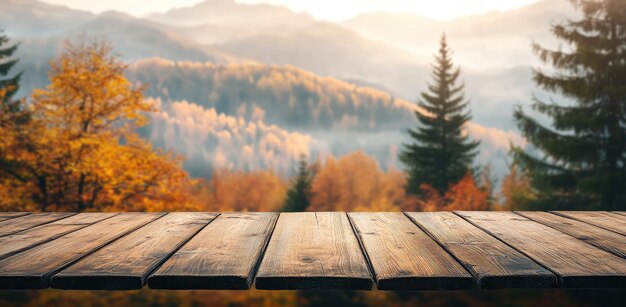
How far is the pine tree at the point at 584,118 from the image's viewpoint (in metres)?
18.4

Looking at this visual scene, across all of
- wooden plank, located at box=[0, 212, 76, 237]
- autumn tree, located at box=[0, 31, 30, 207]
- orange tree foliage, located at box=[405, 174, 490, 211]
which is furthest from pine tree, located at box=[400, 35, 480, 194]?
wooden plank, located at box=[0, 212, 76, 237]

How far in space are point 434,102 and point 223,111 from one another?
145958 millimetres

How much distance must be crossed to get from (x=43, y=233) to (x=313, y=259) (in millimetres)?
1265

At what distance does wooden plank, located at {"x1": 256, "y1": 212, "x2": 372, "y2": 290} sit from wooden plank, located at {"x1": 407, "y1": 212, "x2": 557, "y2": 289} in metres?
0.35

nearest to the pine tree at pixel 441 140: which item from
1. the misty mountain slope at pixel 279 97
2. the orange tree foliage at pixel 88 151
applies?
the orange tree foliage at pixel 88 151

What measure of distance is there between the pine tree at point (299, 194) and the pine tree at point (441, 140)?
10072 millimetres

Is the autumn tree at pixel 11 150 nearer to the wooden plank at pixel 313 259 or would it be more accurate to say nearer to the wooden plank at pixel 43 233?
the wooden plank at pixel 43 233

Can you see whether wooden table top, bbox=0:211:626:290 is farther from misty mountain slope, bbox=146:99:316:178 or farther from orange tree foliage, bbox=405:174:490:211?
misty mountain slope, bbox=146:99:316:178

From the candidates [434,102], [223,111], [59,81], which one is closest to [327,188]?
[434,102]

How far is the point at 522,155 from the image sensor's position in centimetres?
2016

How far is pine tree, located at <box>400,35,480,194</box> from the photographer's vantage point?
3506cm

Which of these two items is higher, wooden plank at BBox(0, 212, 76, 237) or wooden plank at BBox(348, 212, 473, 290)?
wooden plank at BBox(348, 212, 473, 290)

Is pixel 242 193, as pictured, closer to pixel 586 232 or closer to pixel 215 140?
pixel 215 140

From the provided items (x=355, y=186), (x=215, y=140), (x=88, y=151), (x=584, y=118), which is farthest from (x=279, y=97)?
(x=88, y=151)
